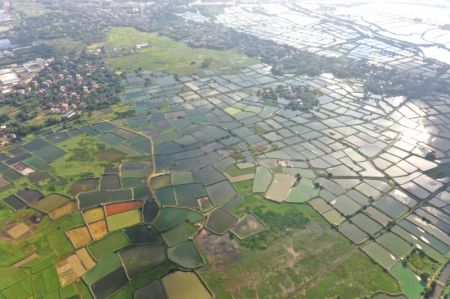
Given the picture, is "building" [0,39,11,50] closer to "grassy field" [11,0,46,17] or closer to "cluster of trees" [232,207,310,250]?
"grassy field" [11,0,46,17]

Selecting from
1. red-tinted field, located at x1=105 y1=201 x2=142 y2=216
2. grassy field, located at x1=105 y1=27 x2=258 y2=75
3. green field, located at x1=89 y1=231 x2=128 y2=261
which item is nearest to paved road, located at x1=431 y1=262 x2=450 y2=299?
green field, located at x1=89 y1=231 x2=128 y2=261

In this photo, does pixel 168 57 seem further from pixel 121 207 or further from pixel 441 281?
pixel 441 281

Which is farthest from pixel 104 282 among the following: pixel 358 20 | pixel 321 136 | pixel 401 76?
pixel 358 20

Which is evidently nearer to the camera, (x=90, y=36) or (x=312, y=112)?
(x=312, y=112)

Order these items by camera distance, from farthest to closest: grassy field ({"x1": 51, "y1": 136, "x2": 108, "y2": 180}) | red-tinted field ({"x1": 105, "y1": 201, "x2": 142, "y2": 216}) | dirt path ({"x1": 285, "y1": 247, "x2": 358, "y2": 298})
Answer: grassy field ({"x1": 51, "y1": 136, "x2": 108, "y2": 180})
red-tinted field ({"x1": 105, "y1": 201, "x2": 142, "y2": 216})
dirt path ({"x1": 285, "y1": 247, "x2": 358, "y2": 298})

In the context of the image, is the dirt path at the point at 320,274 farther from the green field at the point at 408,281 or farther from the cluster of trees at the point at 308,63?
the cluster of trees at the point at 308,63

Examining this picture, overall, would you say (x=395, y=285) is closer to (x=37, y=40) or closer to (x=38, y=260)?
(x=38, y=260)

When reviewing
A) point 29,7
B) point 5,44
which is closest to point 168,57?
point 5,44
